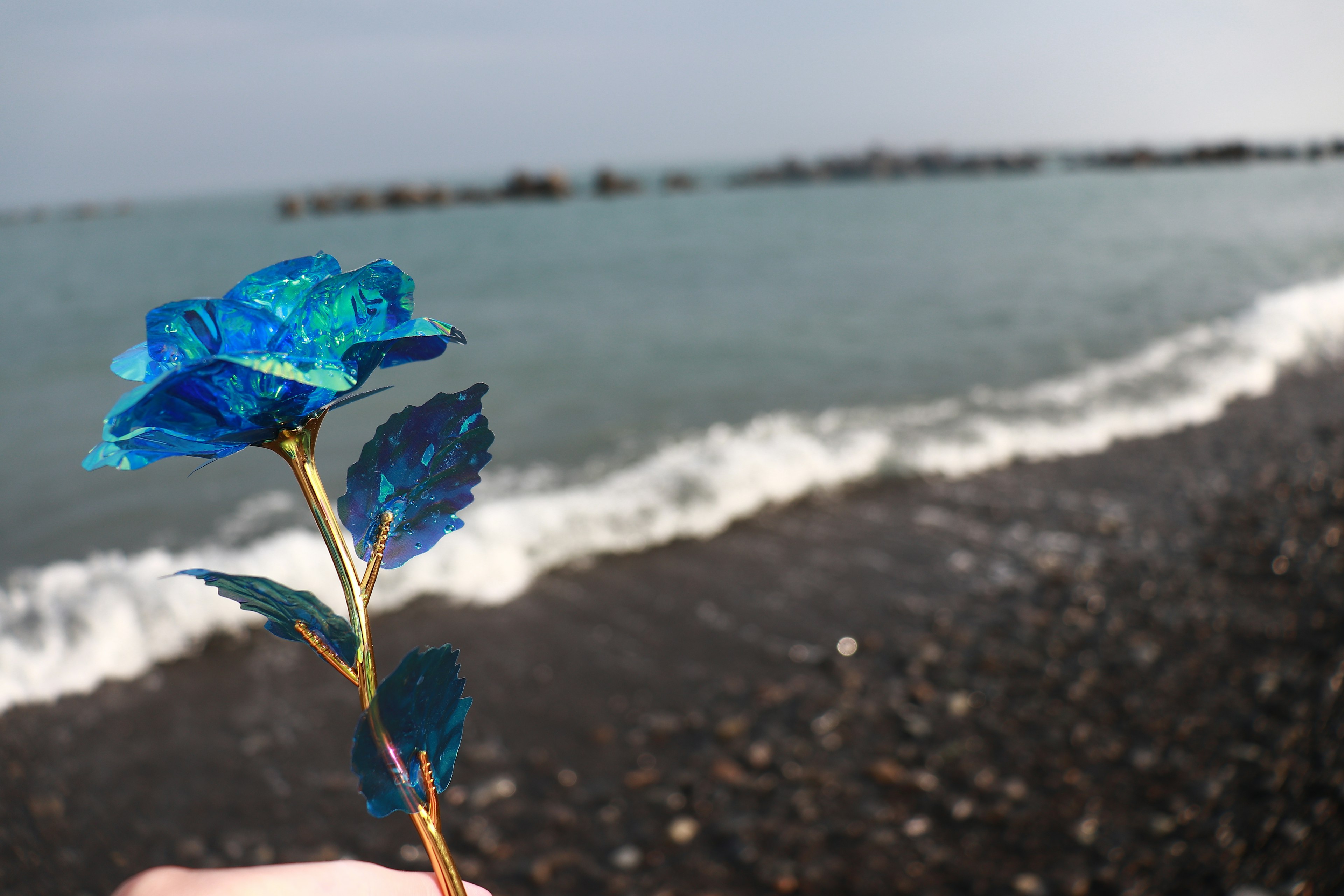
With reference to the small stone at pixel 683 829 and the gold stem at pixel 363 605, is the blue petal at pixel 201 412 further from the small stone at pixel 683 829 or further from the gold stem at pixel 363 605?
the small stone at pixel 683 829

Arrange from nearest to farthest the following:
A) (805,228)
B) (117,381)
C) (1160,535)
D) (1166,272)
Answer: (1160,535)
(117,381)
(1166,272)
(805,228)

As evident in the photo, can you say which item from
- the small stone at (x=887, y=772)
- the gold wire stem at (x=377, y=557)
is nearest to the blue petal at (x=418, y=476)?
the gold wire stem at (x=377, y=557)

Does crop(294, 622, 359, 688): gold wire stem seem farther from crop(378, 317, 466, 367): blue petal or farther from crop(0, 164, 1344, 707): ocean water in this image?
crop(0, 164, 1344, 707): ocean water

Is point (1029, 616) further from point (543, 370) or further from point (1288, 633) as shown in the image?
point (543, 370)

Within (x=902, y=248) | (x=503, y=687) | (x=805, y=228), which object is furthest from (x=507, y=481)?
(x=805, y=228)

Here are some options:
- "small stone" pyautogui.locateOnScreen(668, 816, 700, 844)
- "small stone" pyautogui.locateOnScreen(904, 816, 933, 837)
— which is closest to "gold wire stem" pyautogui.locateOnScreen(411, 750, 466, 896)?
"small stone" pyautogui.locateOnScreen(668, 816, 700, 844)
